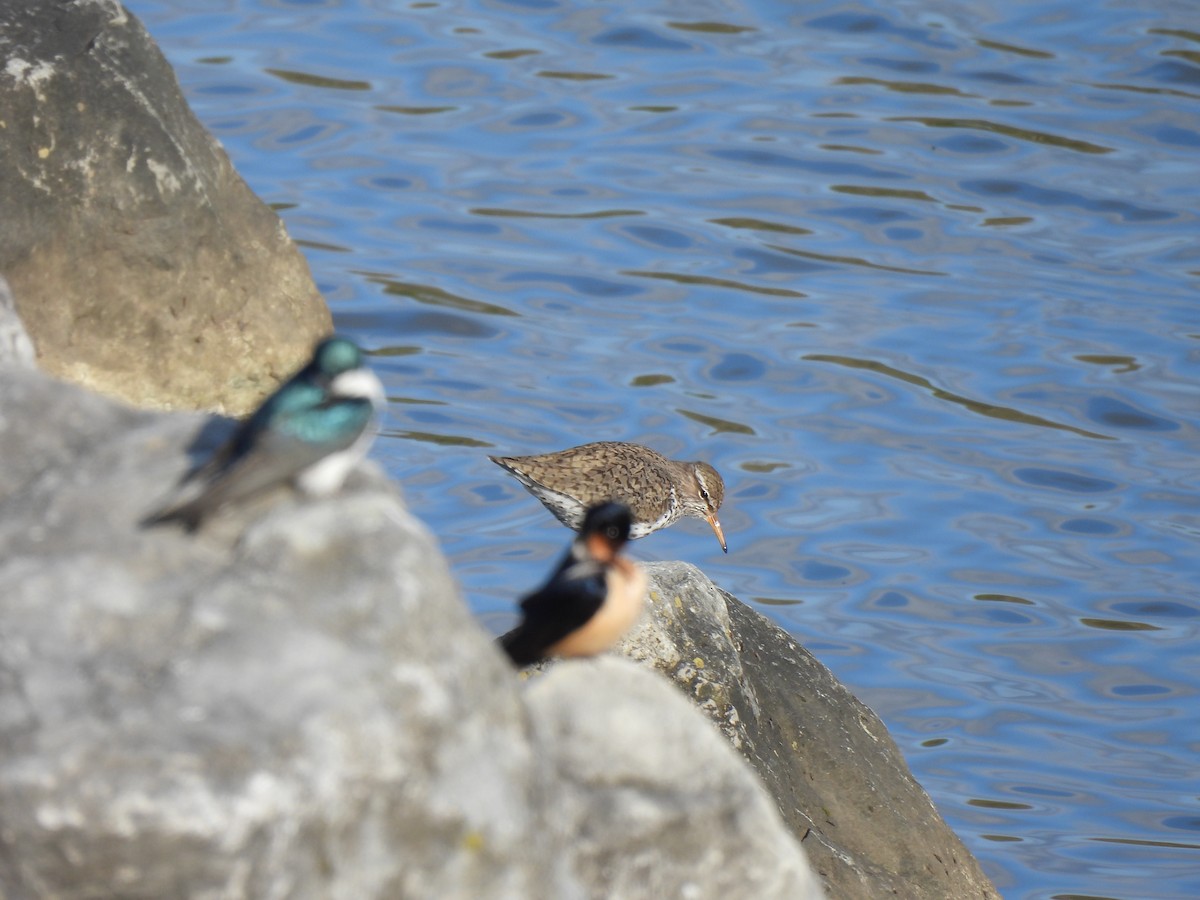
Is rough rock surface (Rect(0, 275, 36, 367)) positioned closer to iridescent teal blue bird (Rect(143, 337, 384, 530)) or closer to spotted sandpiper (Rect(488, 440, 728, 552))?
iridescent teal blue bird (Rect(143, 337, 384, 530))

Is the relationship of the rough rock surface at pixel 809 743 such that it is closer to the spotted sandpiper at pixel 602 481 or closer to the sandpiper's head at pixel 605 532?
the spotted sandpiper at pixel 602 481

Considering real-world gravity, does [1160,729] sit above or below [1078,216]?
below

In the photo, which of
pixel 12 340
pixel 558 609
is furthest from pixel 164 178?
pixel 558 609

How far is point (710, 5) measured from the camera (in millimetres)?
24625

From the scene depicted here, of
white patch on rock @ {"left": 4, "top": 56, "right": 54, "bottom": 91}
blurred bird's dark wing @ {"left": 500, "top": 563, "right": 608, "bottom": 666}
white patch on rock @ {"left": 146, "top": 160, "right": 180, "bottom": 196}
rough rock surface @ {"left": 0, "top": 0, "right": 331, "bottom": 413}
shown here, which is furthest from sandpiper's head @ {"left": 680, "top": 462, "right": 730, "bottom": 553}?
blurred bird's dark wing @ {"left": 500, "top": 563, "right": 608, "bottom": 666}

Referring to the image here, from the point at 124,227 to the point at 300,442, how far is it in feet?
17.4

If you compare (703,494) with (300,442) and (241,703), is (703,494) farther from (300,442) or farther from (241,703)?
(241,703)

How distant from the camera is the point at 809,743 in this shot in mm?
8031

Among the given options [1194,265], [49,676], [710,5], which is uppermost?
[49,676]

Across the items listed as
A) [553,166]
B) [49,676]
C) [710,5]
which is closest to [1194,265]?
[553,166]

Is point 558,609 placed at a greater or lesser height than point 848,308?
greater

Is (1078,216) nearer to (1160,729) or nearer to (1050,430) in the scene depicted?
(1050,430)

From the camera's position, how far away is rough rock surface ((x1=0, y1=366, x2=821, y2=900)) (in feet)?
12.0

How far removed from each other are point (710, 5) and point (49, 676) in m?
22.0
